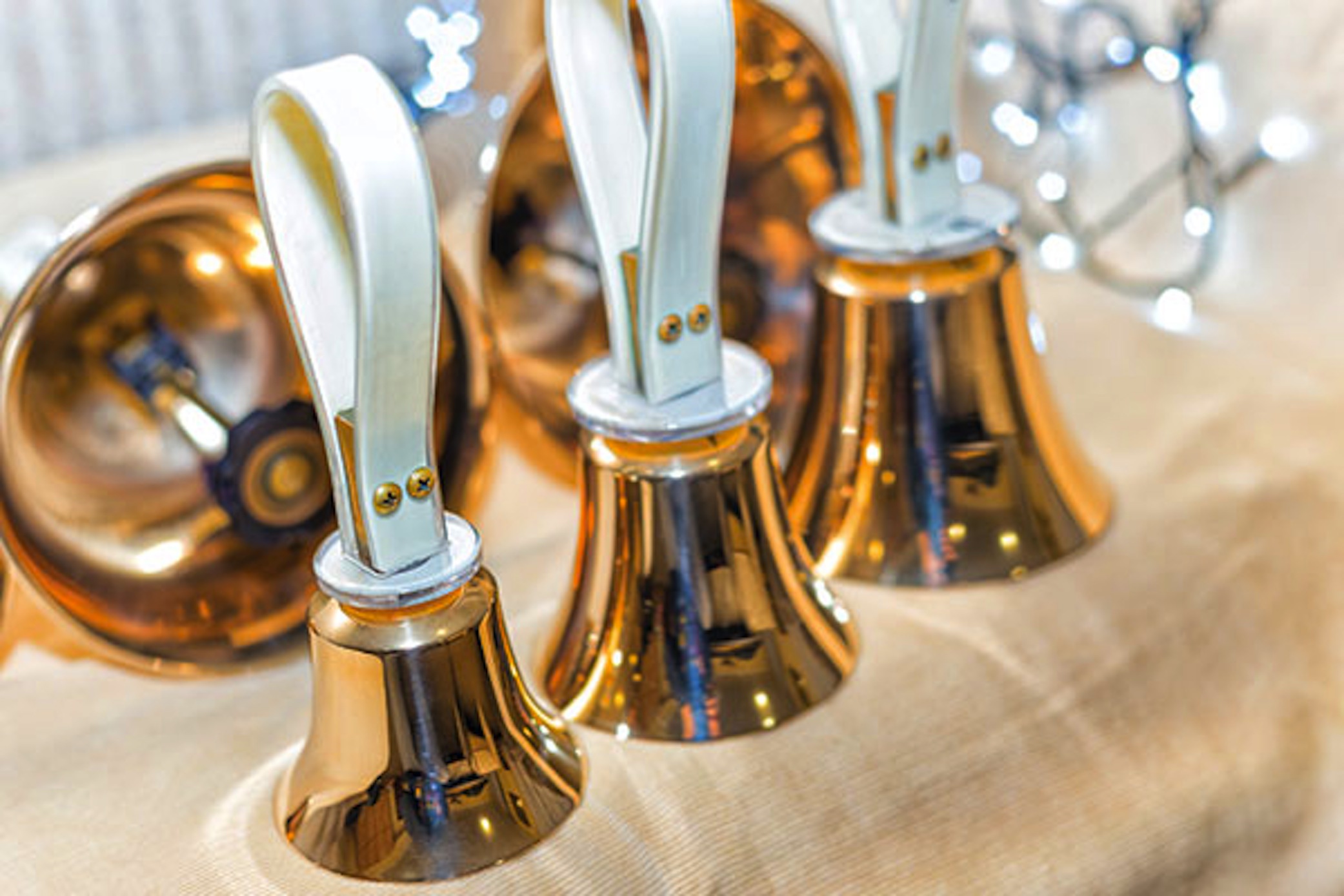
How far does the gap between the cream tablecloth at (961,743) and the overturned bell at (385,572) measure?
0.01 meters

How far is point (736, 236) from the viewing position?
Answer: 0.64 metres

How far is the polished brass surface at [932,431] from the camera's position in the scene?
1.76 feet

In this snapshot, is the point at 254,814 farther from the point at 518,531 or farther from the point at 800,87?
the point at 800,87

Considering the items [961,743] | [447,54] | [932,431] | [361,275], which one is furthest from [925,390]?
[447,54]

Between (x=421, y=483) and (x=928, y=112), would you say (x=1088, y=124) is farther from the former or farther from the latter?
(x=421, y=483)

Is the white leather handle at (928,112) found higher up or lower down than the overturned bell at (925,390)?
higher up

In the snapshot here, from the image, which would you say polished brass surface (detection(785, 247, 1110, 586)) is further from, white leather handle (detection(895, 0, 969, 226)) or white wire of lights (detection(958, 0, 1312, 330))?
white wire of lights (detection(958, 0, 1312, 330))

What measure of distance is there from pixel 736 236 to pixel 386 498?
277 millimetres

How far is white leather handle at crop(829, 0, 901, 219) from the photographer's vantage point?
0.50 metres

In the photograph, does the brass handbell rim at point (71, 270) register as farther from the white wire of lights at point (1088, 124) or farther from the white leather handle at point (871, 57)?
the white wire of lights at point (1088, 124)

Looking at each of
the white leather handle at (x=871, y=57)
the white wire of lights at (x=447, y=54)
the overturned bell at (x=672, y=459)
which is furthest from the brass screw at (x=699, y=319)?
the white wire of lights at (x=447, y=54)

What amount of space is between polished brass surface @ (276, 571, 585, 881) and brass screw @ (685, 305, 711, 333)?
0.09m

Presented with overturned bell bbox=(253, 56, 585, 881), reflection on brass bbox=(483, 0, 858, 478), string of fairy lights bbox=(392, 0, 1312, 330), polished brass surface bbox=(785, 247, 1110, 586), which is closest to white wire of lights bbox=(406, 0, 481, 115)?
string of fairy lights bbox=(392, 0, 1312, 330)

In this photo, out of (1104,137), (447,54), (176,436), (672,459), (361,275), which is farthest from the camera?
(447,54)
